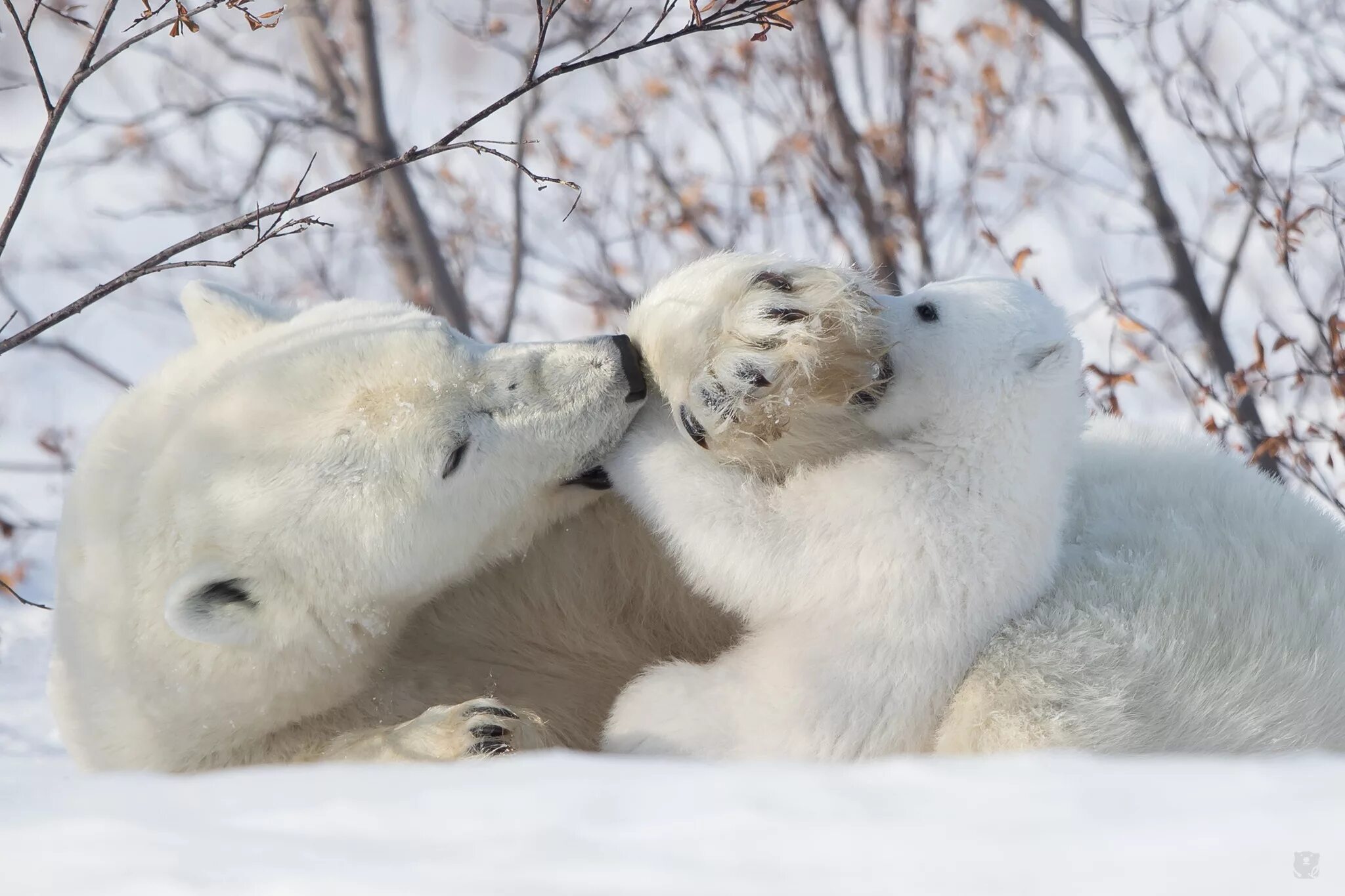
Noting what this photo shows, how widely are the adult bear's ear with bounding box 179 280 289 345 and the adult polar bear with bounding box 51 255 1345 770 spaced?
13 cm

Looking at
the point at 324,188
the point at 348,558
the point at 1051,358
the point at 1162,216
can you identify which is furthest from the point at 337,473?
the point at 1162,216

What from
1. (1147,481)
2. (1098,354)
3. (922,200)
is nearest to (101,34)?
(1147,481)

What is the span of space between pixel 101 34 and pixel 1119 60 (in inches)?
403

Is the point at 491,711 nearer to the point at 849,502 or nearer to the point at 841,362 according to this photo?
the point at 849,502

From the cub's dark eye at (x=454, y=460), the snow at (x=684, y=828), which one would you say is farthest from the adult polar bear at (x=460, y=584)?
the snow at (x=684, y=828)

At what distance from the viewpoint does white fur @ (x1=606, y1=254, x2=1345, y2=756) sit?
6.35ft

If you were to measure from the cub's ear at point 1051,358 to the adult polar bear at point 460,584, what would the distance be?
1.09 ft

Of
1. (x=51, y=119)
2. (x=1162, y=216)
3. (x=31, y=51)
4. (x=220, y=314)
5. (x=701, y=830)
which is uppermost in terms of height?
(x=1162, y=216)

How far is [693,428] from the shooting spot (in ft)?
6.81

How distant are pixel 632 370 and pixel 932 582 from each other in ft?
2.23

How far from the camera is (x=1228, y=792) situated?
4.23 feet

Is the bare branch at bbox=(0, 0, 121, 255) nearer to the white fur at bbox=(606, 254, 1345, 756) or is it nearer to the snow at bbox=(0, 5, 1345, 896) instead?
the snow at bbox=(0, 5, 1345, 896)

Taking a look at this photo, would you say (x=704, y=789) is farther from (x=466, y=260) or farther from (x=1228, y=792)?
(x=466, y=260)

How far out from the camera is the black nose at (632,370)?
2270mm
